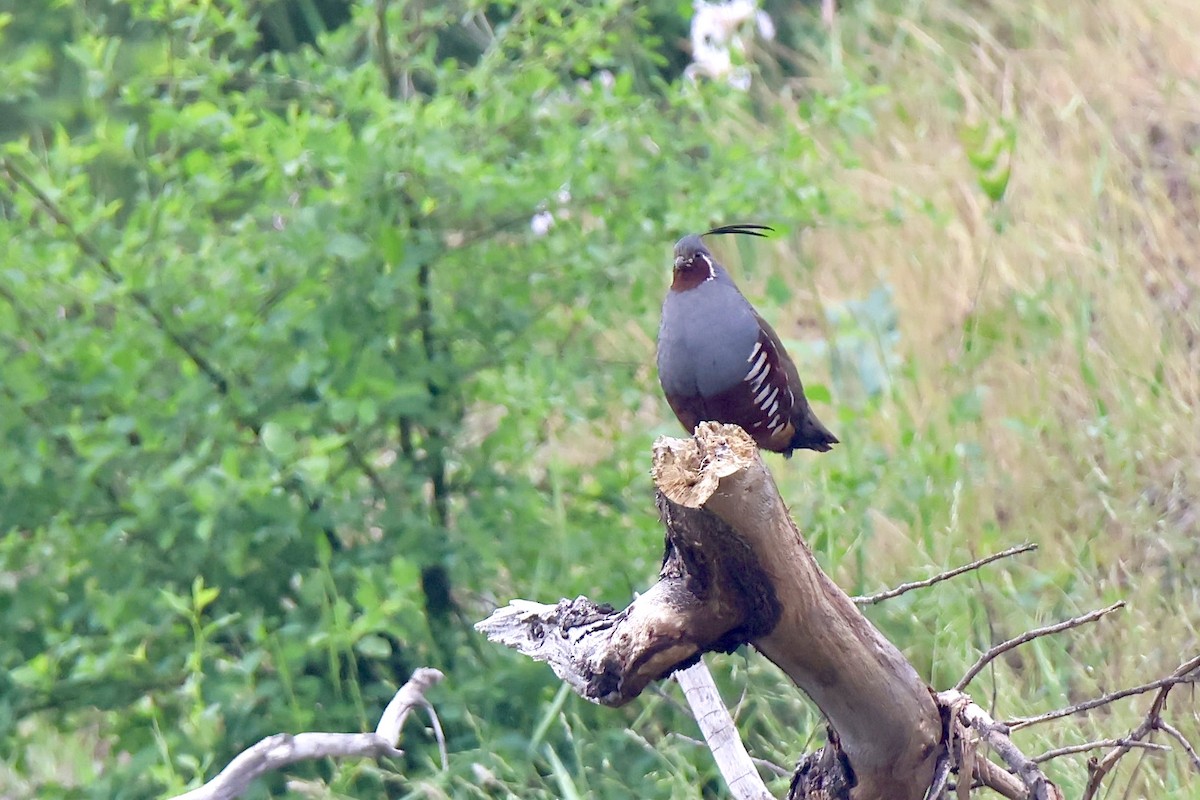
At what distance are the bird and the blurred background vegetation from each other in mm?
361

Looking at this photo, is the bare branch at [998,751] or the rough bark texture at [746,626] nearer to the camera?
the rough bark texture at [746,626]

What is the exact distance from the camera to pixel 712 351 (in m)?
2.70

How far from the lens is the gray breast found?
106 inches

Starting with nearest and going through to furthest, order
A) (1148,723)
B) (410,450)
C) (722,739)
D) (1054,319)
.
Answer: (1148,723) → (722,739) → (410,450) → (1054,319)

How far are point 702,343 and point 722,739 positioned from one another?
0.97 m

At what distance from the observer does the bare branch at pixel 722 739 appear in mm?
1877

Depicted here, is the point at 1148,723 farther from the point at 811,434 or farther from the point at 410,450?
the point at 410,450

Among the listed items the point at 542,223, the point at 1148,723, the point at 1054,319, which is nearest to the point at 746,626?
the point at 1148,723

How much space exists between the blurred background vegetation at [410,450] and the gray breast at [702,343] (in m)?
0.39

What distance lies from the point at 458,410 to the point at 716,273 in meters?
0.81

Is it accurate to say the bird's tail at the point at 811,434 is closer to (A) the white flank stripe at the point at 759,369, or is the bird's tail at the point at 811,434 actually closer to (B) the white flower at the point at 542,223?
(A) the white flank stripe at the point at 759,369

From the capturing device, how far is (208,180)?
9.61 ft

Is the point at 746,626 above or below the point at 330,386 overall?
above

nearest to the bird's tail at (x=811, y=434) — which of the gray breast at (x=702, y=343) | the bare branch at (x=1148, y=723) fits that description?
the gray breast at (x=702, y=343)
